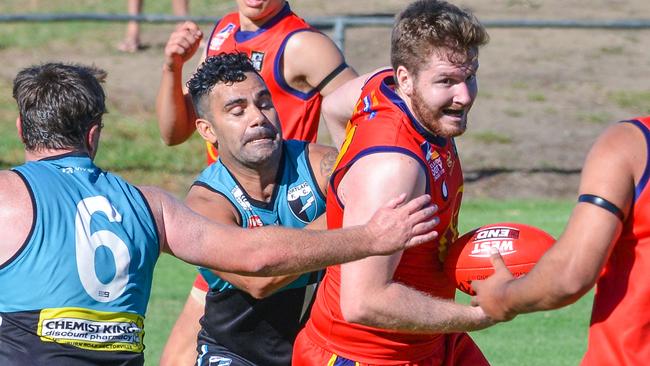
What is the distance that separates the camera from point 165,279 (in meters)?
9.41

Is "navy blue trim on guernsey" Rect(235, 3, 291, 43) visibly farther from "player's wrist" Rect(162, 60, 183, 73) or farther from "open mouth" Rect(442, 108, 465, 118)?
"open mouth" Rect(442, 108, 465, 118)

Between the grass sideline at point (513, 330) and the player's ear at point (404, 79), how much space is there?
10.4 feet

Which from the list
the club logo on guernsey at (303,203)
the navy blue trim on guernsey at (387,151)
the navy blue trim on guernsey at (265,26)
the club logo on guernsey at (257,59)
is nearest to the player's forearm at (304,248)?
the navy blue trim on guernsey at (387,151)

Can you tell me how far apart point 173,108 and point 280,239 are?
2.62 metres

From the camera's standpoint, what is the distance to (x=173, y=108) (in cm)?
667

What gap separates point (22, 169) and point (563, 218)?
756 centimetres

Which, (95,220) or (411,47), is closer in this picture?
(95,220)

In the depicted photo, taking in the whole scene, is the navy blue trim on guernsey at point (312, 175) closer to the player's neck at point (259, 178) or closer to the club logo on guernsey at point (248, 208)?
the player's neck at point (259, 178)

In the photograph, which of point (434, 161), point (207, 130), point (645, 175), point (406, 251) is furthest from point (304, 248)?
point (207, 130)

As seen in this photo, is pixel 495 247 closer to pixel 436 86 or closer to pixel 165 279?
pixel 436 86

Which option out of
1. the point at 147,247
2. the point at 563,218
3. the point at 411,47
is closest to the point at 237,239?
the point at 147,247

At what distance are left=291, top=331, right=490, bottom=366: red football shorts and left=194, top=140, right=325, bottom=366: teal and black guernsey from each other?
2.06 ft

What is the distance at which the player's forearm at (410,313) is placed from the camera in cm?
430

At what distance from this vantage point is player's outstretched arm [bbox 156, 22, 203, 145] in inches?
259
